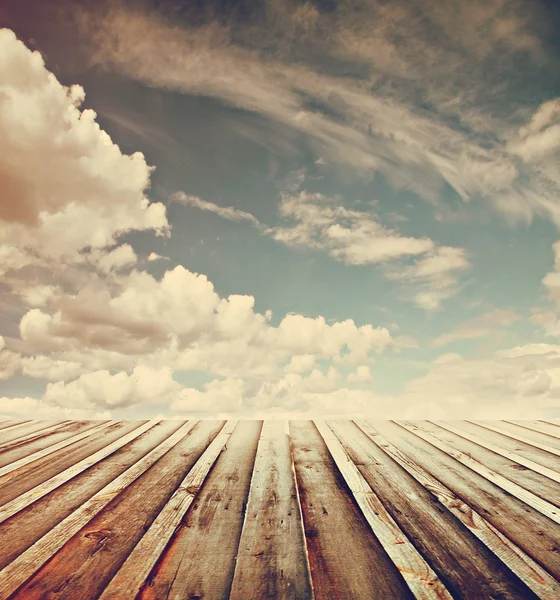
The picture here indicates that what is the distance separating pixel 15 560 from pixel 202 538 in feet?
3.16

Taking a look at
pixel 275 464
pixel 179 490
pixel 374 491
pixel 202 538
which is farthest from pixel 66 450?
pixel 374 491

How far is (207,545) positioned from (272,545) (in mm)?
360

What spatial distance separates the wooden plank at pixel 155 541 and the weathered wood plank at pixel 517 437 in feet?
12.4

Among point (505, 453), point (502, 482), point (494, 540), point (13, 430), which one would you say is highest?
point (13, 430)

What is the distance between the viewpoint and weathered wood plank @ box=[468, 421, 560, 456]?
179 inches

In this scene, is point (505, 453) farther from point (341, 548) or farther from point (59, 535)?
point (59, 535)

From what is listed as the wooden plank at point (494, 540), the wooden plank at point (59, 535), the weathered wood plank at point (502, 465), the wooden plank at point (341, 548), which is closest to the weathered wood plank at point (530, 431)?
the weathered wood plank at point (502, 465)

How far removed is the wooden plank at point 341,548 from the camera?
1.81m

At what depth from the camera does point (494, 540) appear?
2322 millimetres

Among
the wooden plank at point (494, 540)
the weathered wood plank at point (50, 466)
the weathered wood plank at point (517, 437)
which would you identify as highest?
the weathered wood plank at point (517, 437)

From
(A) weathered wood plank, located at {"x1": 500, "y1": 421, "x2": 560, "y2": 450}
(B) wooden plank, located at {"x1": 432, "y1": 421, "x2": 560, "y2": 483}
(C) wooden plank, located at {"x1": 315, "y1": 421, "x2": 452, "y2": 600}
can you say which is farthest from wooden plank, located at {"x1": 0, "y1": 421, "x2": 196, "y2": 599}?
(A) weathered wood plank, located at {"x1": 500, "y1": 421, "x2": 560, "y2": 450}

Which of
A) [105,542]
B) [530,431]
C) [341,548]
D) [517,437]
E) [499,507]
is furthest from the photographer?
[530,431]

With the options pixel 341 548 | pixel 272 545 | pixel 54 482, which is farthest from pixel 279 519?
pixel 54 482

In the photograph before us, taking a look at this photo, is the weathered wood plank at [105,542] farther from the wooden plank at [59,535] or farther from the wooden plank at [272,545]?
the wooden plank at [272,545]
